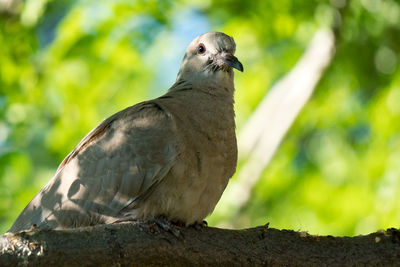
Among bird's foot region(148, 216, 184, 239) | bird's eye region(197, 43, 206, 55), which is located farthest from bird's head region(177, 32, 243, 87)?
bird's foot region(148, 216, 184, 239)

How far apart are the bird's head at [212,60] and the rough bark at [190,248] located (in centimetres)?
150

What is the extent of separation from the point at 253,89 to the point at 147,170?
3950 millimetres

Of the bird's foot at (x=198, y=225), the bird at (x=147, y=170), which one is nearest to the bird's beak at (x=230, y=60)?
the bird at (x=147, y=170)

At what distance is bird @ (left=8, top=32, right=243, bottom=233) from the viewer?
407cm

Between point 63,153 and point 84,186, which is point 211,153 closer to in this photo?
point 84,186

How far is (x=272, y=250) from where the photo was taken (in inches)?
147

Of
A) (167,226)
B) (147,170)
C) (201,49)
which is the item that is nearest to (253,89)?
(201,49)

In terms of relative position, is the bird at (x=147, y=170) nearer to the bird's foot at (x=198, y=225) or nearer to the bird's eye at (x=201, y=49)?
the bird's foot at (x=198, y=225)

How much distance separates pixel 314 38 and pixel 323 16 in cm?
69

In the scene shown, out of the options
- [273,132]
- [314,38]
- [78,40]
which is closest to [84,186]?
[78,40]

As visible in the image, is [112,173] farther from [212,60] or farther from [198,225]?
[212,60]

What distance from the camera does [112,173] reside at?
420 cm

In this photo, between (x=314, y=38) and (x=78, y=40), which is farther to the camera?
(x=314, y=38)

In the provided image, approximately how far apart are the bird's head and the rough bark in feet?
4.92
